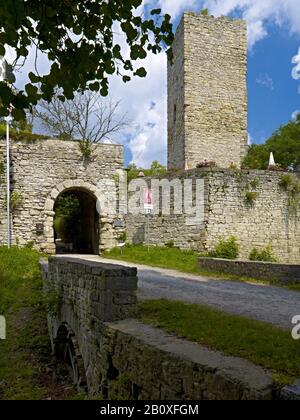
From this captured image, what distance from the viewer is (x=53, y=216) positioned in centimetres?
1578

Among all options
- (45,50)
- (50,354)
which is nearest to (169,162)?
(50,354)

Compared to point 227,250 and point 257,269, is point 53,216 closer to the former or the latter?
point 227,250

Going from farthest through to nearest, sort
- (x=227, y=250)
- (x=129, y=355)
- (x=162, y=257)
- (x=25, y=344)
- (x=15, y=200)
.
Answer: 1. (x=15, y=200)
2. (x=227, y=250)
3. (x=162, y=257)
4. (x=25, y=344)
5. (x=129, y=355)

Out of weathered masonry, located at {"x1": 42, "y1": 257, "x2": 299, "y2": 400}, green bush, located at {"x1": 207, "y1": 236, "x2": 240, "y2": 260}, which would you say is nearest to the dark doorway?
green bush, located at {"x1": 207, "y1": 236, "x2": 240, "y2": 260}

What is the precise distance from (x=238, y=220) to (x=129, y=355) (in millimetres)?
12372

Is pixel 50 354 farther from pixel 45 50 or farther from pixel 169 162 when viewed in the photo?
pixel 169 162

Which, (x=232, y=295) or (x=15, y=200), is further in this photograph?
(x=15, y=200)

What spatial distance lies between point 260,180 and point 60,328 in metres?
11.3

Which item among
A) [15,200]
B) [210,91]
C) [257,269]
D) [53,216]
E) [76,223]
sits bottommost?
[257,269]

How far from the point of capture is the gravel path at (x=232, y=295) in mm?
5539

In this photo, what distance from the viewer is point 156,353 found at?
3527 millimetres

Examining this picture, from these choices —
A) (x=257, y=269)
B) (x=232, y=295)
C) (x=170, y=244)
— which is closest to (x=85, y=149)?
(x=170, y=244)

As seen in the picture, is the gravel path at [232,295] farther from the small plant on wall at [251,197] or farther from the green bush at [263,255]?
the small plant on wall at [251,197]

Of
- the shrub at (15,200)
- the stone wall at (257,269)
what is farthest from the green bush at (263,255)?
the shrub at (15,200)
